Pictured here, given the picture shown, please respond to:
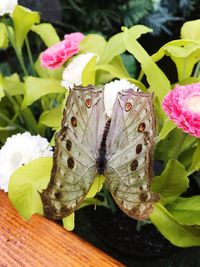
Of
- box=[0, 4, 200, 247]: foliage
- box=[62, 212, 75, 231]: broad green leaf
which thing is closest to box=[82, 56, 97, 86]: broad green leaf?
box=[0, 4, 200, 247]: foliage

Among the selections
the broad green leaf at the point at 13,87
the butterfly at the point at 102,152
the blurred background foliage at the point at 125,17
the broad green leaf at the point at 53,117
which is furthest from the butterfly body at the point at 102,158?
the blurred background foliage at the point at 125,17

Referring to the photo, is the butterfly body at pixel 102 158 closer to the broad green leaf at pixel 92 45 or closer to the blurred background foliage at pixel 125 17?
the broad green leaf at pixel 92 45

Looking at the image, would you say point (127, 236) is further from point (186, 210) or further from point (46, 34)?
point (46, 34)

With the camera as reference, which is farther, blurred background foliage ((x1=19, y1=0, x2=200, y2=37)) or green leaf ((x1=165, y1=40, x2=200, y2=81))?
blurred background foliage ((x1=19, y1=0, x2=200, y2=37))

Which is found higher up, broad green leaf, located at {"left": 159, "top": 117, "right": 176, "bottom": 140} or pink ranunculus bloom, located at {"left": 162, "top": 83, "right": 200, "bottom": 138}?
pink ranunculus bloom, located at {"left": 162, "top": 83, "right": 200, "bottom": 138}

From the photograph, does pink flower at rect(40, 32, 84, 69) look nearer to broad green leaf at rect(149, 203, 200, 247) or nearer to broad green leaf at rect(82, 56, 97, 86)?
broad green leaf at rect(82, 56, 97, 86)

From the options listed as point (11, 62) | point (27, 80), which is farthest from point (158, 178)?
point (11, 62)
